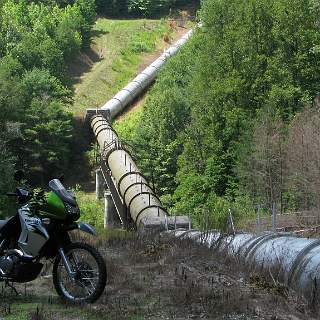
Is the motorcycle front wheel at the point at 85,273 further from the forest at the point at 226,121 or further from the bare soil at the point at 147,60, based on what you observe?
the bare soil at the point at 147,60

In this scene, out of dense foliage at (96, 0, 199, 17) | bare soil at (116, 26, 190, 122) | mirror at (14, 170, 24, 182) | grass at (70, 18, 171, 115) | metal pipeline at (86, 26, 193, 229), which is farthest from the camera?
dense foliage at (96, 0, 199, 17)

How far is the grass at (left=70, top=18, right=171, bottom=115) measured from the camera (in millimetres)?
67312

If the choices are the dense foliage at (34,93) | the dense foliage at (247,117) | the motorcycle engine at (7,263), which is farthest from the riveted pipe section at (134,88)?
the motorcycle engine at (7,263)

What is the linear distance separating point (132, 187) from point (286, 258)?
74.8 feet

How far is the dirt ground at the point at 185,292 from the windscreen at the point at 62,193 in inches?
42.0

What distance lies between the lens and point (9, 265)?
628cm

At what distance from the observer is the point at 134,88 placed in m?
64.4

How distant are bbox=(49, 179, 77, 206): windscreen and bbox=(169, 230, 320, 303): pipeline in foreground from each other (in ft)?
8.17

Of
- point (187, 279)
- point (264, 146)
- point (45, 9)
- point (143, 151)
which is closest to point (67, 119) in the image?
point (143, 151)

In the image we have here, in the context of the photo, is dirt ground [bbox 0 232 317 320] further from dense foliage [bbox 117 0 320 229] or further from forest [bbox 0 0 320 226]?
dense foliage [bbox 117 0 320 229]

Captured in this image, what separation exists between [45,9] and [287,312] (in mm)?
78084

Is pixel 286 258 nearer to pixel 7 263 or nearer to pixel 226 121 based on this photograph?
pixel 7 263

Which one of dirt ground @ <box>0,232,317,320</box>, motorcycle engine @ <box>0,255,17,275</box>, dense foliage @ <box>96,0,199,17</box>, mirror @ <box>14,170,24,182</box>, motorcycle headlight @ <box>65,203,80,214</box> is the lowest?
dirt ground @ <box>0,232,317,320</box>

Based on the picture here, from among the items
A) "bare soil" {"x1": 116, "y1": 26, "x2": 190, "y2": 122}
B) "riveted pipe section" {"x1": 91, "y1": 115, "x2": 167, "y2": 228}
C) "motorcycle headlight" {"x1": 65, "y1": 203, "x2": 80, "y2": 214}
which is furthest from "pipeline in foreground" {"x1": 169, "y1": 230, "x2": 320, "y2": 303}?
"bare soil" {"x1": 116, "y1": 26, "x2": 190, "y2": 122}
